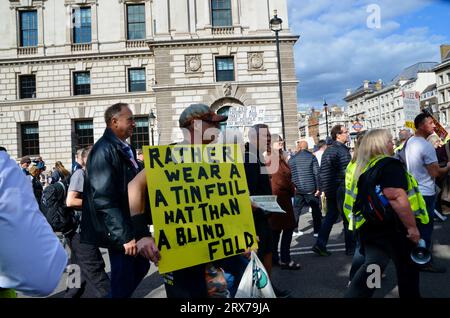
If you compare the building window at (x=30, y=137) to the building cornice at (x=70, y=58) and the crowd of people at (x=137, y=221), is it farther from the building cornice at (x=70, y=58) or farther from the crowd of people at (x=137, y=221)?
the crowd of people at (x=137, y=221)

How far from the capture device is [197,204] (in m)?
2.70

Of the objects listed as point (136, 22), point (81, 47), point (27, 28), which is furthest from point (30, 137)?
point (136, 22)

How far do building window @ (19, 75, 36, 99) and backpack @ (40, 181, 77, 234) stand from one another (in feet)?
97.4

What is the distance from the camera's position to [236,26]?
85.7 ft

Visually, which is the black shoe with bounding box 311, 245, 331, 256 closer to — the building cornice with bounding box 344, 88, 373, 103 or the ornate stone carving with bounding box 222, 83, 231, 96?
the ornate stone carving with bounding box 222, 83, 231, 96

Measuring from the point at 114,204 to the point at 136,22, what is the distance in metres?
31.2

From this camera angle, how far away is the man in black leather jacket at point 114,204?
289cm

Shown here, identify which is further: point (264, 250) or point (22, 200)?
point (264, 250)

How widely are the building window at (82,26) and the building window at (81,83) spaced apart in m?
2.81

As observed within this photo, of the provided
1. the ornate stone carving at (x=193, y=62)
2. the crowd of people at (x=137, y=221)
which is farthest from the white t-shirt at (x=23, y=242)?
the ornate stone carving at (x=193, y=62)

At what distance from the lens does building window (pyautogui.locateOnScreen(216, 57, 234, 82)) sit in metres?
26.1

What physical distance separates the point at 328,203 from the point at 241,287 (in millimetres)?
4125
